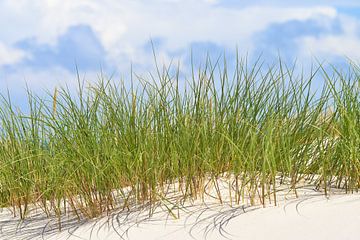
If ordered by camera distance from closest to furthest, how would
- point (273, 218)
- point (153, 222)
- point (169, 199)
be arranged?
point (273, 218) → point (153, 222) → point (169, 199)

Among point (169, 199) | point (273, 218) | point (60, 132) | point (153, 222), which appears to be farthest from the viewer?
point (60, 132)

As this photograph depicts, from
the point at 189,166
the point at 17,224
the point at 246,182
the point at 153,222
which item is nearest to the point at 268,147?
the point at 246,182

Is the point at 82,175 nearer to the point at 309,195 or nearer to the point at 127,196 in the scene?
the point at 127,196

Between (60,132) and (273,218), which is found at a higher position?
(60,132)

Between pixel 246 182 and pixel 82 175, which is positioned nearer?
pixel 246 182

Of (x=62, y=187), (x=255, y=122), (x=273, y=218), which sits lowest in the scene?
(x=273, y=218)

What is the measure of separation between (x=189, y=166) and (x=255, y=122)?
0.50m

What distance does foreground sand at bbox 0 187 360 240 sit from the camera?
7.70 ft

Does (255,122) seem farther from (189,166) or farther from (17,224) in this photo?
(17,224)

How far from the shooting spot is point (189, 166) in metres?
2.98

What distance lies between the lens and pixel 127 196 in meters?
3.01

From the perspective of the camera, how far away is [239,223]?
8.18 feet

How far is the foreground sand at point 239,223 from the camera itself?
2348 mm

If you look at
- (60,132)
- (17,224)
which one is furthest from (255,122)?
(17,224)
